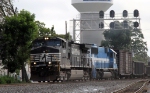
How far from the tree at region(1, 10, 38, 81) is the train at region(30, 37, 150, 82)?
7.94ft

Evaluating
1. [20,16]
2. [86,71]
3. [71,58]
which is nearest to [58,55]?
[71,58]

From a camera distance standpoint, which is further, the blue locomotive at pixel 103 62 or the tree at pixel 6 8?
the blue locomotive at pixel 103 62

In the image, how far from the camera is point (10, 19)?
121 feet

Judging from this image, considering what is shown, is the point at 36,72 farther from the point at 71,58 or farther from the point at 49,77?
the point at 71,58

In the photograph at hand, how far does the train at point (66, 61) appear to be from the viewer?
34.0 metres

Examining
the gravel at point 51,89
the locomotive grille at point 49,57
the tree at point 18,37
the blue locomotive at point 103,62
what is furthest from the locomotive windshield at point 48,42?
the blue locomotive at point 103,62

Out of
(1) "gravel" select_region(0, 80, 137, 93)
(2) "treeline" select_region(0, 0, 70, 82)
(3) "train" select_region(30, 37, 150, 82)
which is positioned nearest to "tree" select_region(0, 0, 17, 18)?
(2) "treeline" select_region(0, 0, 70, 82)

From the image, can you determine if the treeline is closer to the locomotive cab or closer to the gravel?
the locomotive cab

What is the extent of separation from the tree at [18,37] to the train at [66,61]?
2420 mm

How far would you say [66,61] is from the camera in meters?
35.8

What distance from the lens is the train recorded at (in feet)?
112

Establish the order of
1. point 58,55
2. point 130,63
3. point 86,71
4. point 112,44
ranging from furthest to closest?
point 112,44
point 130,63
point 86,71
point 58,55

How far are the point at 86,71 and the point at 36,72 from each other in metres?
9.19

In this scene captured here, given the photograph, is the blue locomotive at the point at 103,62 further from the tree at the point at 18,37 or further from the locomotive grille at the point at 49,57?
the locomotive grille at the point at 49,57
